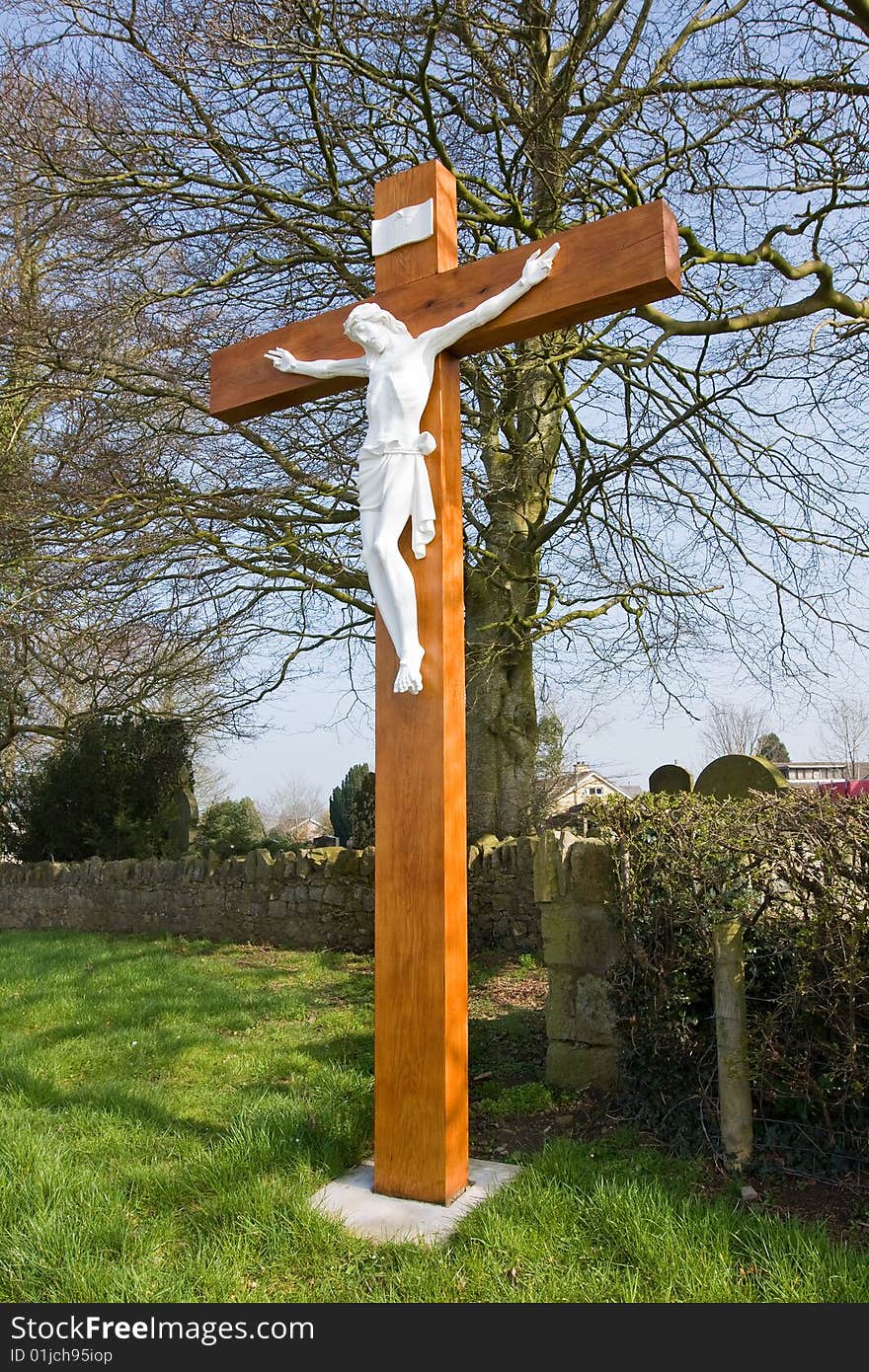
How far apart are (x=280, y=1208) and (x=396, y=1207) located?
0.39 m

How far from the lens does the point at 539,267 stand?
3.44m

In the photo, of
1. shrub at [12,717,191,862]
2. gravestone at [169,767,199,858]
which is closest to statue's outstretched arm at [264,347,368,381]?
shrub at [12,717,191,862]

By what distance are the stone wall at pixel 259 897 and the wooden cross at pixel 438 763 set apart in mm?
4196

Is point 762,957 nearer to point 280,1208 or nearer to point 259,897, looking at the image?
point 280,1208

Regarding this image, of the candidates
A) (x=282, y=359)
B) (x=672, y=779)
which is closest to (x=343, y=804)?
(x=672, y=779)

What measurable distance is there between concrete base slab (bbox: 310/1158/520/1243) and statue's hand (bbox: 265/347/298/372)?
3.26m

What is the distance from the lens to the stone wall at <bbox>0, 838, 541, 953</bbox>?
8445 mm

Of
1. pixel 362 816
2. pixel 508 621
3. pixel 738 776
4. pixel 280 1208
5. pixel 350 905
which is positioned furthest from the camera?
pixel 362 816

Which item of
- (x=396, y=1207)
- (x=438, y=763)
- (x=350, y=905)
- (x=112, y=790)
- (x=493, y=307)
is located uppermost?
(x=493, y=307)

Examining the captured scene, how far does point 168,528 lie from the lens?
8234mm

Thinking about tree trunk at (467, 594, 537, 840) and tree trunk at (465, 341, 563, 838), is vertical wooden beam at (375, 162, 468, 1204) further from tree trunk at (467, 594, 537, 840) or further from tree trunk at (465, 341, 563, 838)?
tree trunk at (467, 594, 537, 840)

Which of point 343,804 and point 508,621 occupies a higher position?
point 508,621

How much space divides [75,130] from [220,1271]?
285 inches

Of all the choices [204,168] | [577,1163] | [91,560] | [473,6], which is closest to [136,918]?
[91,560]
